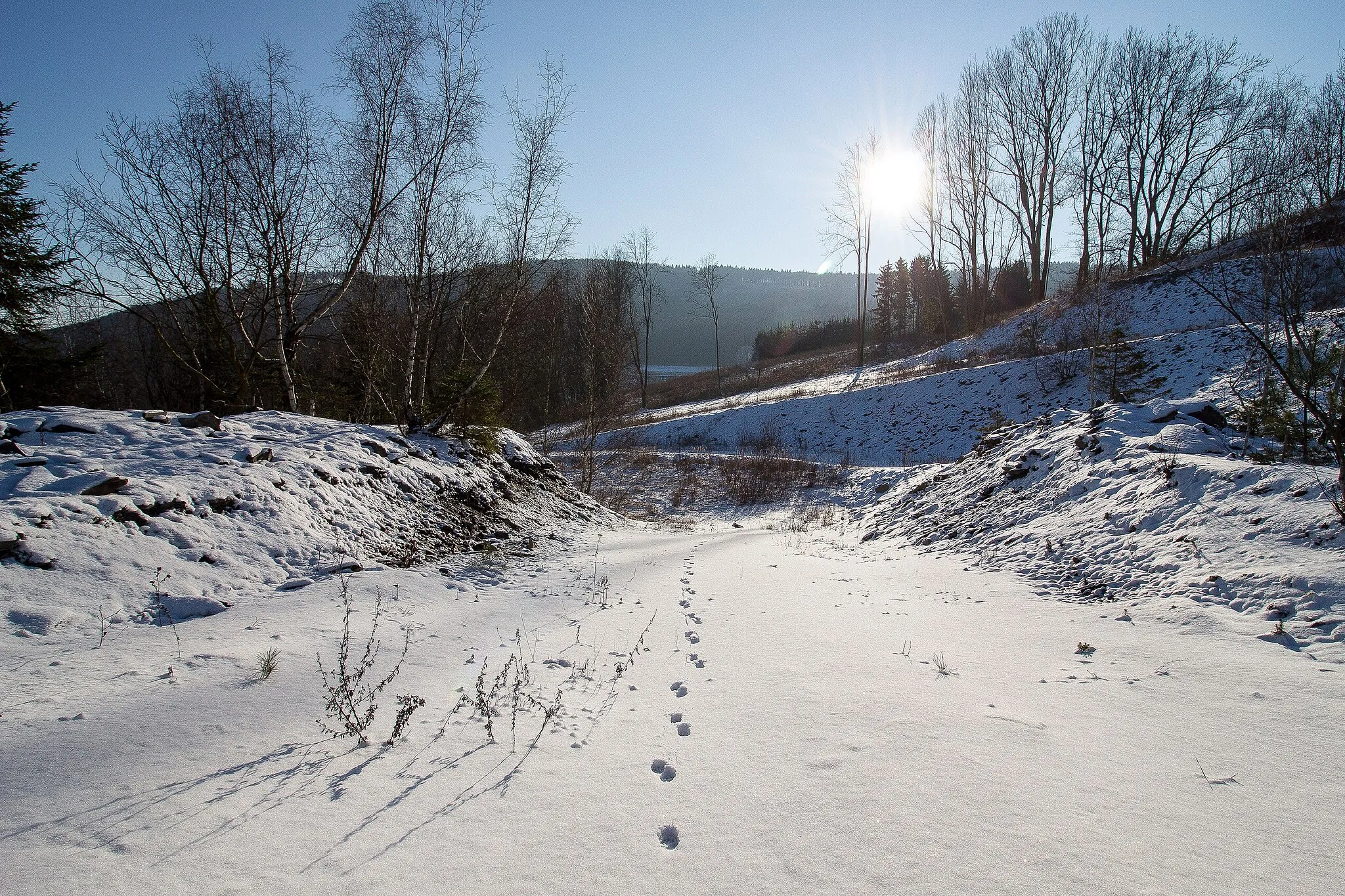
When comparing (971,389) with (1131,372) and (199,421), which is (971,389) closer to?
(1131,372)

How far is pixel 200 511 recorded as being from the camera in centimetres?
557

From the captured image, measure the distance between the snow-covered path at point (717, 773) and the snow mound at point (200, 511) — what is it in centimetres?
68

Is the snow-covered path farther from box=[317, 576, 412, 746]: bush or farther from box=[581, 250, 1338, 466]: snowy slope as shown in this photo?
box=[581, 250, 1338, 466]: snowy slope

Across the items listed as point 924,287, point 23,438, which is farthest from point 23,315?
point 924,287

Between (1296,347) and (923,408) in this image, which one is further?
(923,408)

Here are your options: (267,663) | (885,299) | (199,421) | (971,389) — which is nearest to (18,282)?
(199,421)

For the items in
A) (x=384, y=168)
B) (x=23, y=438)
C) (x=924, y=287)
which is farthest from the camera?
(x=924, y=287)

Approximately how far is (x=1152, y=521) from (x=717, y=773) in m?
6.35

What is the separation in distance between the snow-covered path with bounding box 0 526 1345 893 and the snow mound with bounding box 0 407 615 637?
0.68m

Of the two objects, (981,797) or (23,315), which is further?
(23,315)

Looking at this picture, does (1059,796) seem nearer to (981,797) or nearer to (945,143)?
(981,797)

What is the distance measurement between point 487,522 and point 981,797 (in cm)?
793

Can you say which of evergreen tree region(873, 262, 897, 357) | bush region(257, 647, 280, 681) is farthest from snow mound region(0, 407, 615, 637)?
evergreen tree region(873, 262, 897, 357)

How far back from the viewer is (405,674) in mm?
3971
